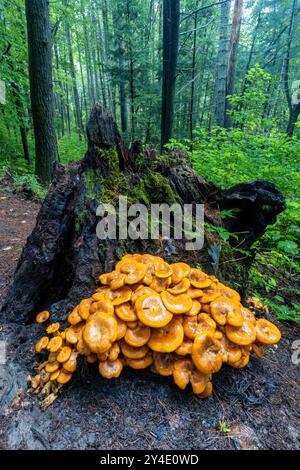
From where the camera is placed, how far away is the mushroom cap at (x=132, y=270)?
2086 millimetres

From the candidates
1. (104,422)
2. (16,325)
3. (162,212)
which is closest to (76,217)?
(162,212)

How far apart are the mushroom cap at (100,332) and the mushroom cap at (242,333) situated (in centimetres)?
95

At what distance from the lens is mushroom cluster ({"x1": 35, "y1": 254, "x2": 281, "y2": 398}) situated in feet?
5.94

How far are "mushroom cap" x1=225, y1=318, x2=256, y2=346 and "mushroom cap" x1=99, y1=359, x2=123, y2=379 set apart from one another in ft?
3.04

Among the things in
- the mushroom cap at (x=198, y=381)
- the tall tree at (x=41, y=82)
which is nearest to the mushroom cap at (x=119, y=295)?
the mushroom cap at (x=198, y=381)

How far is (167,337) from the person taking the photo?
1867mm

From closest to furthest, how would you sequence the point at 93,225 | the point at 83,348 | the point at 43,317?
the point at 83,348 < the point at 43,317 < the point at 93,225

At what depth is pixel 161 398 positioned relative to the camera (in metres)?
1.93

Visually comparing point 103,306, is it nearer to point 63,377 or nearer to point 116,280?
point 116,280

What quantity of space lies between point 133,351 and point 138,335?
0.46 ft

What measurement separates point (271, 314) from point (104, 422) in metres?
2.64

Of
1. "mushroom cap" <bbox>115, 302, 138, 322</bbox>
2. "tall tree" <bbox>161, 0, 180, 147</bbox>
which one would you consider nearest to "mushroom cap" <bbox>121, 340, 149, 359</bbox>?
"mushroom cap" <bbox>115, 302, 138, 322</bbox>

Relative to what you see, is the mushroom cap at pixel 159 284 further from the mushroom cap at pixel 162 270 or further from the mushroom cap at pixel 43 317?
the mushroom cap at pixel 43 317

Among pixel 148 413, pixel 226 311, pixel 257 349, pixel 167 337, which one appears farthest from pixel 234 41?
pixel 148 413
